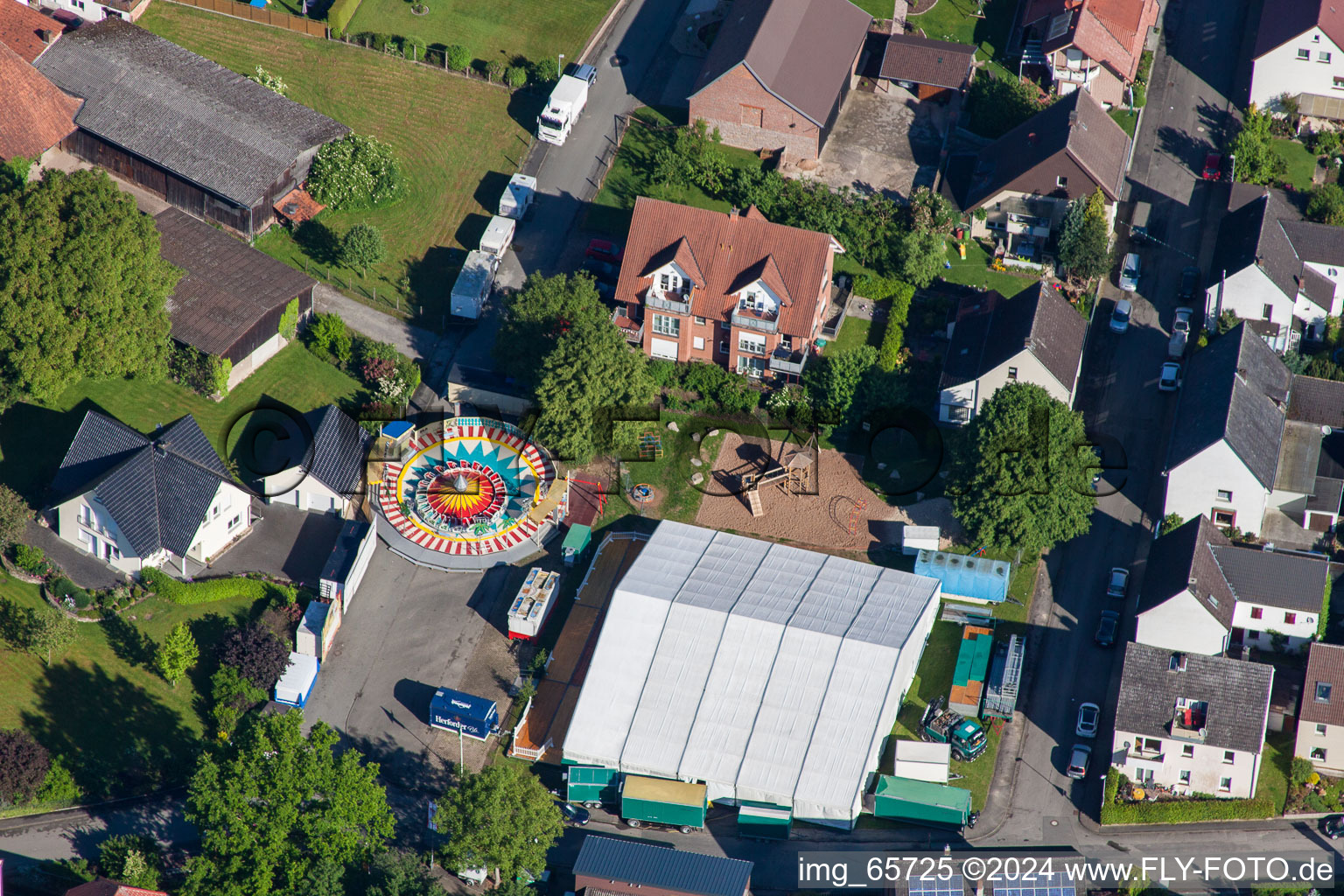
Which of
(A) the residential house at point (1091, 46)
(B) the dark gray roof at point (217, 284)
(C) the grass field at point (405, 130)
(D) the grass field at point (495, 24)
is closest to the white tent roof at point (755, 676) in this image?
(B) the dark gray roof at point (217, 284)

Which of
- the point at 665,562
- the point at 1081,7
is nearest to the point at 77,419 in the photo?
the point at 665,562

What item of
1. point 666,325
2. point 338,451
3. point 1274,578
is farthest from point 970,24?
point 338,451

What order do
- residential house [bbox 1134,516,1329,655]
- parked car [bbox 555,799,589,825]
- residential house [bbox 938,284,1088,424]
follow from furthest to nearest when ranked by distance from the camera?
residential house [bbox 938,284,1088,424]
residential house [bbox 1134,516,1329,655]
parked car [bbox 555,799,589,825]

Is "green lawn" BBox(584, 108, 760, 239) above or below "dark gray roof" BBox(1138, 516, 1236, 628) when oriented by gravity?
above

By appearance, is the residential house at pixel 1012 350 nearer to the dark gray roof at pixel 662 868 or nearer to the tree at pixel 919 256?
the tree at pixel 919 256

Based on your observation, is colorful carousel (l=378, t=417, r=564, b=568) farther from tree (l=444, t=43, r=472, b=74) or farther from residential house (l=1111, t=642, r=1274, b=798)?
residential house (l=1111, t=642, r=1274, b=798)

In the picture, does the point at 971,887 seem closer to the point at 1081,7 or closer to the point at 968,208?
the point at 968,208

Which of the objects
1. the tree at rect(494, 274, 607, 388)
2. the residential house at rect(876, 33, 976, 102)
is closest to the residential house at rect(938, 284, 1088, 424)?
the tree at rect(494, 274, 607, 388)
